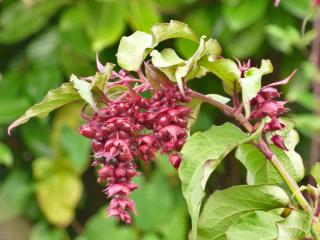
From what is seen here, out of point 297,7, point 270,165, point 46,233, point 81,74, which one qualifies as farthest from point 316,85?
point 270,165

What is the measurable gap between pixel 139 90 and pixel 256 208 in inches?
7.0

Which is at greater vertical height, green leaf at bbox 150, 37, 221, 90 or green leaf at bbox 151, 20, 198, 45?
green leaf at bbox 151, 20, 198, 45

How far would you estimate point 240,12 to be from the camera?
197 cm

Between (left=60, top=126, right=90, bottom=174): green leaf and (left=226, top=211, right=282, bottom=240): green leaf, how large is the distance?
1342mm

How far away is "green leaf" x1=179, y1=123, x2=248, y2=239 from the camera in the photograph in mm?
652

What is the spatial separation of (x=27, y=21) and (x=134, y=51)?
4.89 ft

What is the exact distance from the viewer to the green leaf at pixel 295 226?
0.71 m

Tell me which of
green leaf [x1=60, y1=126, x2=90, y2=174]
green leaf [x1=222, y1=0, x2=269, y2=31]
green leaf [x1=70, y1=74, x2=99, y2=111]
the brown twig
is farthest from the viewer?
green leaf [x1=60, y1=126, x2=90, y2=174]

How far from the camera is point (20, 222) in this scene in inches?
94.6

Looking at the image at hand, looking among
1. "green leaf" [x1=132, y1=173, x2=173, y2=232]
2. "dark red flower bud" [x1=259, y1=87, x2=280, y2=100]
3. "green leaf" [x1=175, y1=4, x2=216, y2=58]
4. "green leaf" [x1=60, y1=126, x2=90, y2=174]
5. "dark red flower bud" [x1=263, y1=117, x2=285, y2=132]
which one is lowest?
"green leaf" [x1=132, y1=173, x2=173, y2=232]

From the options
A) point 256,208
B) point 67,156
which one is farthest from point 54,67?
point 256,208

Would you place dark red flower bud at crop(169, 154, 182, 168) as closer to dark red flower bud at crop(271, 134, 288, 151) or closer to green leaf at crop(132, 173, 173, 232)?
dark red flower bud at crop(271, 134, 288, 151)

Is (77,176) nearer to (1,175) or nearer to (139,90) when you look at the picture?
(1,175)

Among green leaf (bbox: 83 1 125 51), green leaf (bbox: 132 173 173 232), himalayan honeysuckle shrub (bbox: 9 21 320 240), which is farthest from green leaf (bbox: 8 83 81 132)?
green leaf (bbox: 132 173 173 232)
